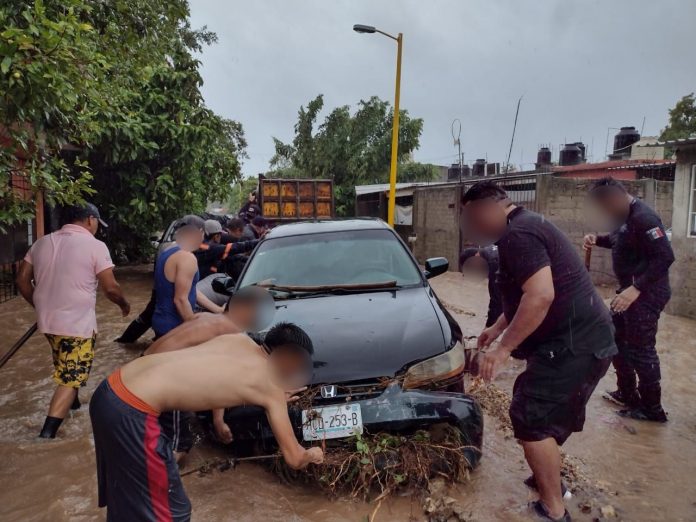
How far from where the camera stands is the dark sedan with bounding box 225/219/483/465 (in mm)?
2908

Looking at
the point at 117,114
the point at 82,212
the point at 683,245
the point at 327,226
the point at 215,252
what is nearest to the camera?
the point at 82,212

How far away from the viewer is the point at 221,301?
5.56 meters

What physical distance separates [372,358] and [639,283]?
87.7 inches

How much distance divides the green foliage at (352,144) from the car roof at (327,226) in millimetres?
18877

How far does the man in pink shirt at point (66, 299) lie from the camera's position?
3.86m

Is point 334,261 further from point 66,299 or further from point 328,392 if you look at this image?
point 66,299

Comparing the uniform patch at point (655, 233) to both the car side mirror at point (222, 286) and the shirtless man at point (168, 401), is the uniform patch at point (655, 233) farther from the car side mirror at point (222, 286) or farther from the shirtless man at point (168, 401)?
the car side mirror at point (222, 286)

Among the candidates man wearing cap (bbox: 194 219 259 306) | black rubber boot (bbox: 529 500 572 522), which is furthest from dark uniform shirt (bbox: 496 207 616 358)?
man wearing cap (bbox: 194 219 259 306)

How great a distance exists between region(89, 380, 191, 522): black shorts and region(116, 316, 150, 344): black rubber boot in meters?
5.01

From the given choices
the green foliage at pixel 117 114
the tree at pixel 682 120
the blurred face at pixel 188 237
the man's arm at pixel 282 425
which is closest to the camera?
the man's arm at pixel 282 425

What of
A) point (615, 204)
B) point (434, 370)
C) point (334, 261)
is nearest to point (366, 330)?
point (434, 370)

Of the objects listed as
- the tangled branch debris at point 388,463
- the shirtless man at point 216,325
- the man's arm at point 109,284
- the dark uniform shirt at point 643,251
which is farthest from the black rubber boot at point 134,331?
the dark uniform shirt at point 643,251

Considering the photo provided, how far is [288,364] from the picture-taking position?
2023 millimetres

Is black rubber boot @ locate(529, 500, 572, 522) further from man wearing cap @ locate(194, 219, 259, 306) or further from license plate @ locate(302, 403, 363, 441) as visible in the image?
man wearing cap @ locate(194, 219, 259, 306)
